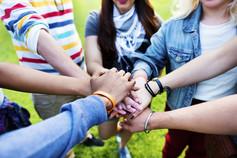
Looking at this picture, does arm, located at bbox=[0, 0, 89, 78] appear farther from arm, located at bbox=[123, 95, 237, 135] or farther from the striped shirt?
arm, located at bbox=[123, 95, 237, 135]

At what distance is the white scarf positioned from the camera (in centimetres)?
177

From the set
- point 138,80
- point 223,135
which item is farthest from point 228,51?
point 138,80

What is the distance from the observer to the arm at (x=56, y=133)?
554 mm

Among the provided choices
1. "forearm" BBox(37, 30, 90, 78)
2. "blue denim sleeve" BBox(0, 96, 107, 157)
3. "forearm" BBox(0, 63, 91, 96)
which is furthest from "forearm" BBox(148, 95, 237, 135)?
"forearm" BBox(37, 30, 90, 78)

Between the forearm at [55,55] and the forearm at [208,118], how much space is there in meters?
0.82

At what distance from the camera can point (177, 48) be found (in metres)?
1.51

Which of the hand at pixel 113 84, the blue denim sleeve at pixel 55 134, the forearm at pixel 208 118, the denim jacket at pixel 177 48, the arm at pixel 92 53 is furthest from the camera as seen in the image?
the arm at pixel 92 53

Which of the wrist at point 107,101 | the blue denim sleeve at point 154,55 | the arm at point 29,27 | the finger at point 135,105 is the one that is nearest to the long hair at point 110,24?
the blue denim sleeve at point 154,55

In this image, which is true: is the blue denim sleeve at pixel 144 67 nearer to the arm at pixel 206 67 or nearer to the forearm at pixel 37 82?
the arm at pixel 206 67

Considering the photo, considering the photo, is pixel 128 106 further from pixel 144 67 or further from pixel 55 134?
pixel 55 134

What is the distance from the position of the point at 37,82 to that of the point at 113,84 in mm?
591

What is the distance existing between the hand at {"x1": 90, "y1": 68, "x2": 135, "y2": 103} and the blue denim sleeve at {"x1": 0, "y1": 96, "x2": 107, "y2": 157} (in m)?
0.33

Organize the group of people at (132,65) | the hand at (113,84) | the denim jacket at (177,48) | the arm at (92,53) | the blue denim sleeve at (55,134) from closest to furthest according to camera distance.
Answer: the blue denim sleeve at (55,134) < the group of people at (132,65) < the hand at (113,84) < the denim jacket at (177,48) < the arm at (92,53)

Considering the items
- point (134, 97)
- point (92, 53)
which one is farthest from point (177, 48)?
point (92, 53)
